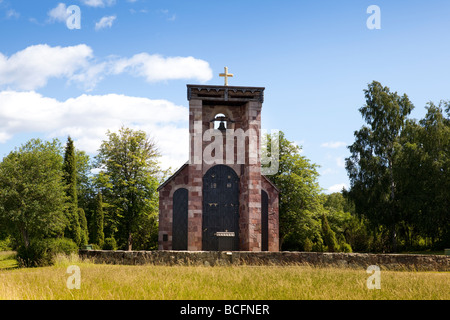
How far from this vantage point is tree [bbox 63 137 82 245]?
86.4 feet

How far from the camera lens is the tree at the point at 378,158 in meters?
36.5

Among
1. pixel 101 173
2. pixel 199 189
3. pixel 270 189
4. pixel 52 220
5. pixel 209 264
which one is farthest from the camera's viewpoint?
pixel 101 173

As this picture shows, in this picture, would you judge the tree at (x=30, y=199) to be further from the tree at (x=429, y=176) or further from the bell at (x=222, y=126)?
the tree at (x=429, y=176)

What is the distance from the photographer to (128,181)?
40.9 meters

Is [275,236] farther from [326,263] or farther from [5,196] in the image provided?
[5,196]

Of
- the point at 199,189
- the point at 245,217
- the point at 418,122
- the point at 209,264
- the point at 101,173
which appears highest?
the point at 418,122

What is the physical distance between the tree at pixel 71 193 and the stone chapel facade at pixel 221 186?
533cm

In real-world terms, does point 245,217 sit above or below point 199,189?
below

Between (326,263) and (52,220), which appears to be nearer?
(326,263)

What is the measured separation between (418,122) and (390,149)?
335cm
